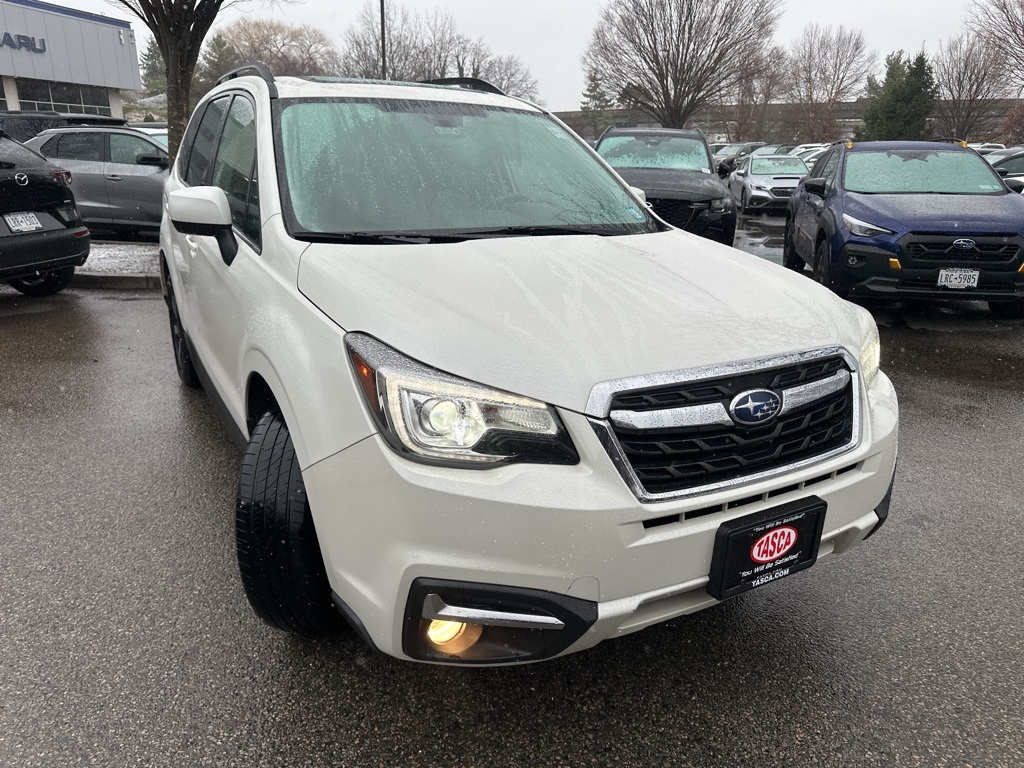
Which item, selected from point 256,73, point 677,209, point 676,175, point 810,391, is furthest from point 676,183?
point 810,391

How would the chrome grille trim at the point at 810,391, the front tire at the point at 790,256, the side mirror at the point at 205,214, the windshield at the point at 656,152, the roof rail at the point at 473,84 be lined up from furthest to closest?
the windshield at the point at 656,152
the front tire at the point at 790,256
the roof rail at the point at 473,84
the side mirror at the point at 205,214
the chrome grille trim at the point at 810,391

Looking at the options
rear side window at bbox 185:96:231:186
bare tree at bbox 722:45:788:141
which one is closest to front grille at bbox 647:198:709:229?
rear side window at bbox 185:96:231:186

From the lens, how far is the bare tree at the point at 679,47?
33344 millimetres

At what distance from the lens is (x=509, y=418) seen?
174cm

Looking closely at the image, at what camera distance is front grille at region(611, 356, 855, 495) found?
1769mm

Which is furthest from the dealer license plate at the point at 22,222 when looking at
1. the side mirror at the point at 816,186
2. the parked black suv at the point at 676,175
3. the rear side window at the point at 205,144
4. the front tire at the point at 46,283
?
the side mirror at the point at 816,186

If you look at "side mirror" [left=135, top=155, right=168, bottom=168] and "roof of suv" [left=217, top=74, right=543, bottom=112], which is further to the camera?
"side mirror" [left=135, top=155, right=168, bottom=168]

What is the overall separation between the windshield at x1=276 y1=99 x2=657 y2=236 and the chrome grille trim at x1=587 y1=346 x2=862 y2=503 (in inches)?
42.9

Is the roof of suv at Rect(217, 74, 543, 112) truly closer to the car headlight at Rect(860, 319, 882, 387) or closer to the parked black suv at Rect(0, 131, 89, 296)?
the car headlight at Rect(860, 319, 882, 387)

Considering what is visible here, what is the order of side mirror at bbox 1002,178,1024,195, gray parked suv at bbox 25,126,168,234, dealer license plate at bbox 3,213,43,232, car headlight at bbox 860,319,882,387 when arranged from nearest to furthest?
car headlight at bbox 860,319,882,387 < dealer license plate at bbox 3,213,43,232 < side mirror at bbox 1002,178,1024,195 < gray parked suv at bbox 25,126,168,234

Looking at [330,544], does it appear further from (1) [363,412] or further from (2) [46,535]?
(2) [46,535]

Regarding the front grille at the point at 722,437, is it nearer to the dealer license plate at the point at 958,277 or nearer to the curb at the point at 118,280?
the dealer license plate at the point at 958,277

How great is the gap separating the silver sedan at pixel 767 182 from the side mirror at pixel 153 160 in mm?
11152

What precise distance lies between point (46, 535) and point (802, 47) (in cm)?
6475
